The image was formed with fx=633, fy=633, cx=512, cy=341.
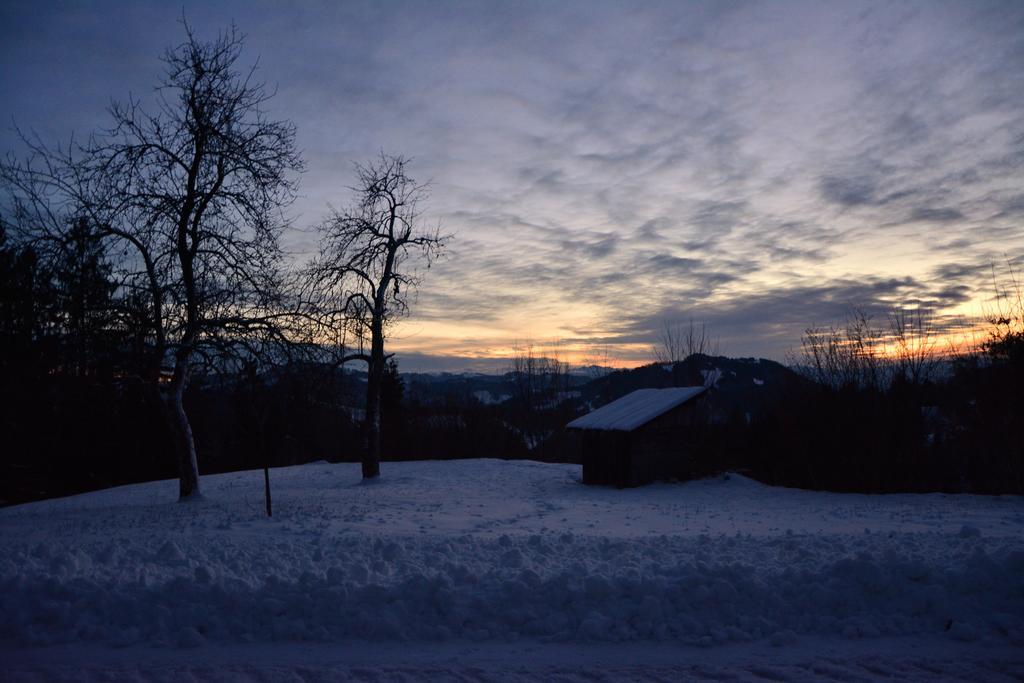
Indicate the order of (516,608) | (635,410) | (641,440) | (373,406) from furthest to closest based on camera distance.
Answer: (635,410), (373,406), (641,440), (516,608)

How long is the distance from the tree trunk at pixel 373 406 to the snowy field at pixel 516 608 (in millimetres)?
11661

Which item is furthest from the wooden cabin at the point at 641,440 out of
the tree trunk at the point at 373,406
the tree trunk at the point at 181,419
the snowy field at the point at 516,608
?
the tree trunk at the point at 181,419

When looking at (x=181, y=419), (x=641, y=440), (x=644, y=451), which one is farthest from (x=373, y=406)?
(x=644, y=451)

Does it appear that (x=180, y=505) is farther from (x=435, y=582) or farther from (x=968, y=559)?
(x=968, y=559)

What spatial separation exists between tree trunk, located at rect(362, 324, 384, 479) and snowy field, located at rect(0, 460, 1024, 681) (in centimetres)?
1166

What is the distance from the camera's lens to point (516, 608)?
6.63 metres

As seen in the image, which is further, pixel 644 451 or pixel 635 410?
pixel 635 410

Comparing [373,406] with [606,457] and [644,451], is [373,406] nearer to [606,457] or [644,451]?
[606,457]

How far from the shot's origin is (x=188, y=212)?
14.7 m

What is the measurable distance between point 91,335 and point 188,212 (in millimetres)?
3424

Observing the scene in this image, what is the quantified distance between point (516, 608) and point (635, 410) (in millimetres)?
16787

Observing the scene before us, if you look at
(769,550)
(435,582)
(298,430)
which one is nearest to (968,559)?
(769,550)

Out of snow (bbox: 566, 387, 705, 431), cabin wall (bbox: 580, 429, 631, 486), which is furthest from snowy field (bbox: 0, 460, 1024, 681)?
snow (bbox: 566, 387, 705, 431)

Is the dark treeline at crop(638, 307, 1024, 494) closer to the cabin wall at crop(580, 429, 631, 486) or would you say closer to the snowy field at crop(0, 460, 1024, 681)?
the cabin wall at crop(580, 429, 631, 486)
